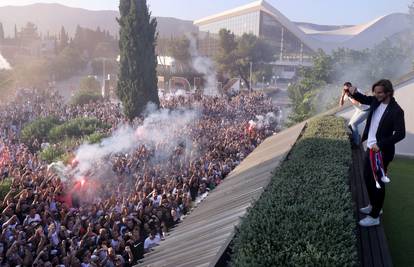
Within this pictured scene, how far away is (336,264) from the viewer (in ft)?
9.34

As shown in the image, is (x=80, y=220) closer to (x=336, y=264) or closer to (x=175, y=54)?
(x=336, y=264)

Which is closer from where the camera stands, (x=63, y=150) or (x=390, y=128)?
(x=390, y=128)

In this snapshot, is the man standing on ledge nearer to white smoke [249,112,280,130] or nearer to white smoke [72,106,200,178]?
white smoke [72,106,200,178]

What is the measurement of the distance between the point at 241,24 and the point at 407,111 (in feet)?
292

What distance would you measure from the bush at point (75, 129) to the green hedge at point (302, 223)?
53.6 feet

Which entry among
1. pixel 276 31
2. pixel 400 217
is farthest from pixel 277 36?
pixel 400 217

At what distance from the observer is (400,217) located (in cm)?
582

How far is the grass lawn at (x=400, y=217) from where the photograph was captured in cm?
478

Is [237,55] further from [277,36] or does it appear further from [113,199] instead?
[113,199]

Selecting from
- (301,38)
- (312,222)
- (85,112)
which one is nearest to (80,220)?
(312,222)

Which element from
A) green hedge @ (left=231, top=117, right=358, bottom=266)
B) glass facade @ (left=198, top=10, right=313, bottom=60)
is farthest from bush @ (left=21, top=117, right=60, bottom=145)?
glass facade @ (left=198, top=10, right=313, bottom=60)

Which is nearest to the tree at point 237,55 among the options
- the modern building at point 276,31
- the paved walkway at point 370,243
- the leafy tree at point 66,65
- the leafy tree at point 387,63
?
the leafy tree at point 66,65

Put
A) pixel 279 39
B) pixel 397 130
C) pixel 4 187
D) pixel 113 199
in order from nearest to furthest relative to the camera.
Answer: pixel 397 130
pixel 113 199
pixel 4 187
pixel 279 39

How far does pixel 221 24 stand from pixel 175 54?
47063 millimetres
